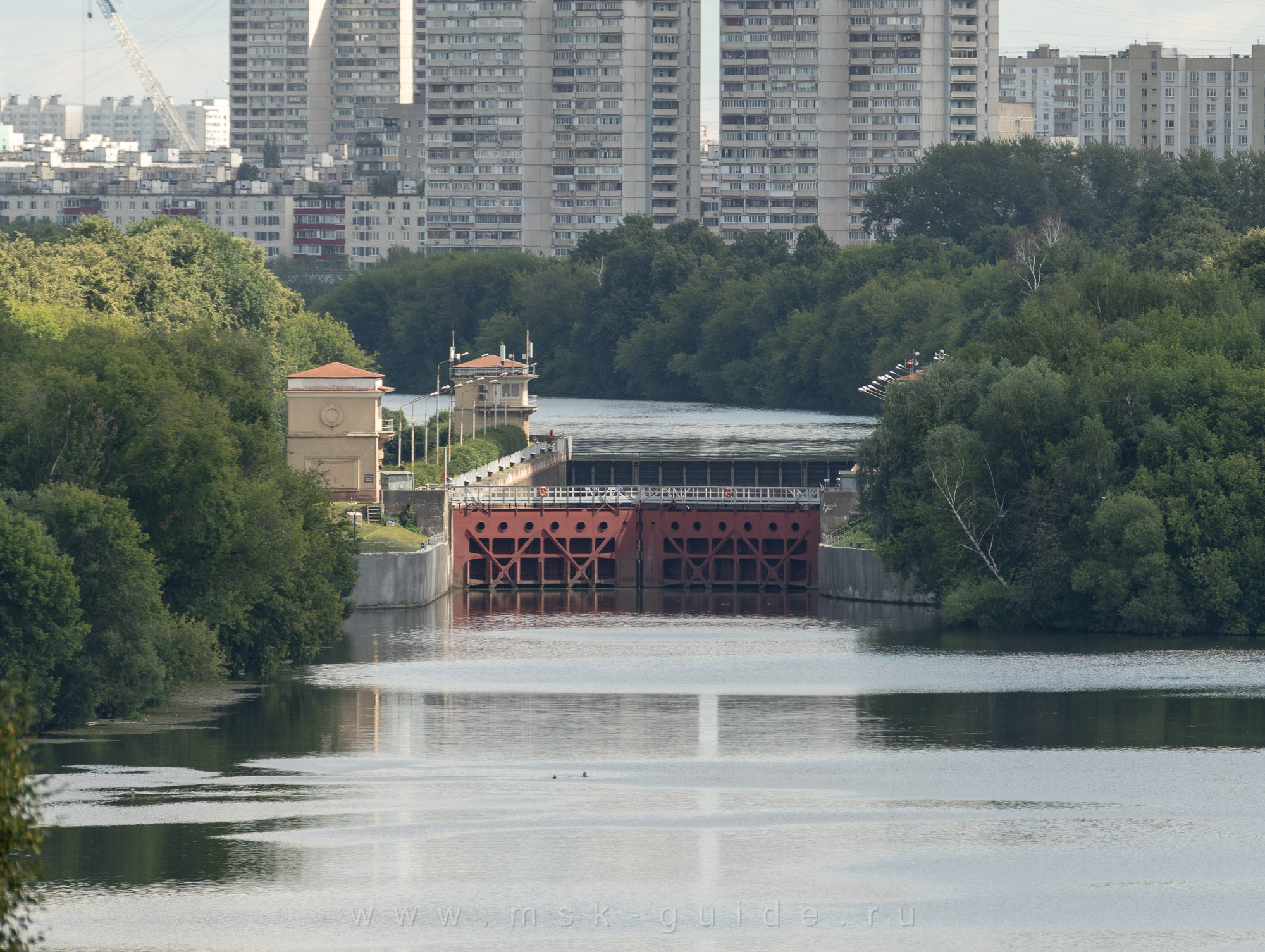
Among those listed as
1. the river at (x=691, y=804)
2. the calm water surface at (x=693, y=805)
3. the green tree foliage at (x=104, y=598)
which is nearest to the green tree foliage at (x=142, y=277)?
the river at (x=691, y=804)

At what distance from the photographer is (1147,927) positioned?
42750 mm

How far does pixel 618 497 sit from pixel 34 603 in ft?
154

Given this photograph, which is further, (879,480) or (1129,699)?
(879,480)

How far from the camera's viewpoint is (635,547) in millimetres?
98750

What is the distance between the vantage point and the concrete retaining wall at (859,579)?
88.0 m

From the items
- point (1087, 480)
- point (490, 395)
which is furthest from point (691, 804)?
point (490, 395)

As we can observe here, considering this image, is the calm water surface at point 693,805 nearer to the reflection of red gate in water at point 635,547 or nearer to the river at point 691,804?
the river at point 691,804

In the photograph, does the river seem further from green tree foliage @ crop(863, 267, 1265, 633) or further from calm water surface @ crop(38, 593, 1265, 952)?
green tree foliage @ crop(863, 267, 1265, 633)

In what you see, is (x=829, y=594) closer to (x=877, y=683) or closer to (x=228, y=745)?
(x=877, y=683)

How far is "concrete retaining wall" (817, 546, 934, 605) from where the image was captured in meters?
88.0

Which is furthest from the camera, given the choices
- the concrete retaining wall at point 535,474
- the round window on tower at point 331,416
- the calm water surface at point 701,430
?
the calm water surface at point 701,430

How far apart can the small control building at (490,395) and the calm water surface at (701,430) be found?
842 centimetres

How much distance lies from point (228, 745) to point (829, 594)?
3857 centimetres

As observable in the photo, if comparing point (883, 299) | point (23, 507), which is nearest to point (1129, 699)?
point (23, 507)
